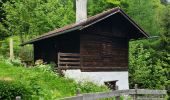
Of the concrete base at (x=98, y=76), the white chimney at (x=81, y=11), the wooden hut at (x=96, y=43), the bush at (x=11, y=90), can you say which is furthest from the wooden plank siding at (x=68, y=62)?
the bush at (x=11, y=90)

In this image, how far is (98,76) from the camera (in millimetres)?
27484

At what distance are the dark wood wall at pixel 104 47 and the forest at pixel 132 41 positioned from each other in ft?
8.30

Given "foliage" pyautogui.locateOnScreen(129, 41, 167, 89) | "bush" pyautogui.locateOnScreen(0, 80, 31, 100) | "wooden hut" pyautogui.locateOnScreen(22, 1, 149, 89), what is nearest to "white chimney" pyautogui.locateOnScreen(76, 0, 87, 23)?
"wooden hut" pyautogui.locateOnScreen(22, 1, 149, 89)

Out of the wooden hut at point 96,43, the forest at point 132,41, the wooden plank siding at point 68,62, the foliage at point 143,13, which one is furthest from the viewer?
the foliage at point 143,13

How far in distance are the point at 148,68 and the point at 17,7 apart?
46.2 ft

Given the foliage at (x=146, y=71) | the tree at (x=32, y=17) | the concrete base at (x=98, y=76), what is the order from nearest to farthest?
the concrete base at (x=98, y=76) < the foliage at (x=146, y=71) < the tree at (x=32, y=17)

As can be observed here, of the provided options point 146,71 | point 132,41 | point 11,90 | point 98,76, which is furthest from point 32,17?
point 11,90

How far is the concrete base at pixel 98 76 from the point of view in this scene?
25.5 metres

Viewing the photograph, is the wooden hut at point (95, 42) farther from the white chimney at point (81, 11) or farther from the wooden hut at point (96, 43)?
the white chimney at point (81, 11)

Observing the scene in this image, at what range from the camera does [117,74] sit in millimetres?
29297

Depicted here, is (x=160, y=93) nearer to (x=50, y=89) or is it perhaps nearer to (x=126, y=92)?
(x=126, y=92)

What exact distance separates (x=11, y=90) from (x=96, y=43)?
41.9 feet

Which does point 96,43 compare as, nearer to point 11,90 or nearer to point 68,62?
point 68,62

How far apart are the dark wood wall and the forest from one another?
8.30 ft
